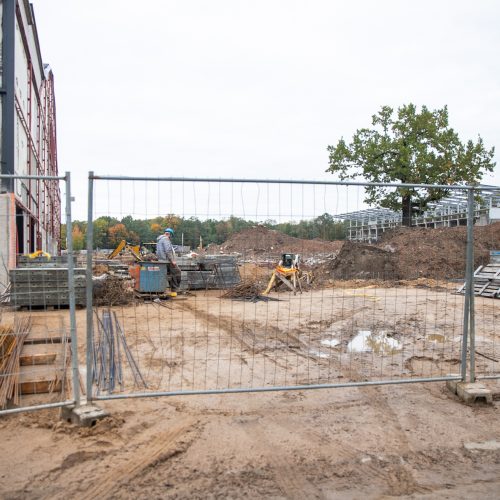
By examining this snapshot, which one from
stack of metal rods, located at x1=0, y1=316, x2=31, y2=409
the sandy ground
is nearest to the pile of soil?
the sandy ground

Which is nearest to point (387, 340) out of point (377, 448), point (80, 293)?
point (377, 448)

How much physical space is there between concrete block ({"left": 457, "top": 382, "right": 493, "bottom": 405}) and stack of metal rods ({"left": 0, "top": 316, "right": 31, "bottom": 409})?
470 cm

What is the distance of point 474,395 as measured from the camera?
5.26 m

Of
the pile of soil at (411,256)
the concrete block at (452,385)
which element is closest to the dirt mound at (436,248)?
the pile of soil at (411,256)

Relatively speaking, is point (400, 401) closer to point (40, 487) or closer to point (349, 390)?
point (349, 390)

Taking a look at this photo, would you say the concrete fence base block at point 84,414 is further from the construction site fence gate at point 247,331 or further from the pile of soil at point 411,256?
the pile of soil at point 411,256

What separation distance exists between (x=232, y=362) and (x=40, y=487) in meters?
3.96

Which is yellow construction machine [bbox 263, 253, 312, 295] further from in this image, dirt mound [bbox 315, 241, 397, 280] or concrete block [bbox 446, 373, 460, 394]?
concrete block [bbox 446, 373, 460, 394]

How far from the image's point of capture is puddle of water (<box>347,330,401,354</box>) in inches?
322

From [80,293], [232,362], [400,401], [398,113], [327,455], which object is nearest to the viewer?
[327,455]

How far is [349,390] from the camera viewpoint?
5719 mm

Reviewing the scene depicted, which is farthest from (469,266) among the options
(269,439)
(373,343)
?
(373,343)

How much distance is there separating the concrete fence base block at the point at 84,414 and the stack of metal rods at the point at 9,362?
25.0 inches

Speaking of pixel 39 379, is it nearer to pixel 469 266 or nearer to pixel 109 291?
pixel 469 266
